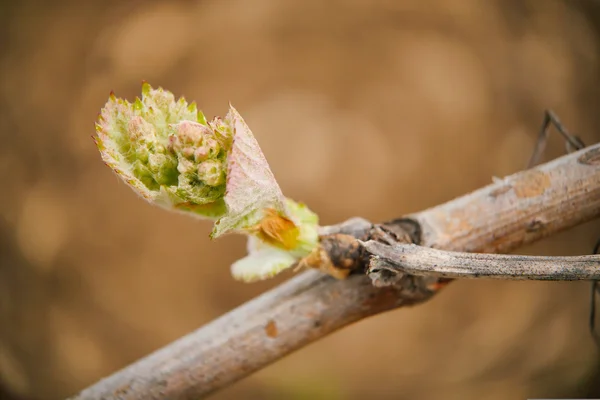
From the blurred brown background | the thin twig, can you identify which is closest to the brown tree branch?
the thin twig

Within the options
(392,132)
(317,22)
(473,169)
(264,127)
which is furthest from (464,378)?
(317,22)

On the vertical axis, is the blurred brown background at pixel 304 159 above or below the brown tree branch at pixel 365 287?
above

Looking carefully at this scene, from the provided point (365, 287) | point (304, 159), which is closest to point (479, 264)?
point (365, 287)

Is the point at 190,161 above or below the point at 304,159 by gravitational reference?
below

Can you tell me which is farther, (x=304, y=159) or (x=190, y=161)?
(x=304, y=159)

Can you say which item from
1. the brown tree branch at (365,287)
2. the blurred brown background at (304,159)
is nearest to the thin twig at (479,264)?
the brown tree branch at (365,287)

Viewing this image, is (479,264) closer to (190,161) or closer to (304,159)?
(190,161)

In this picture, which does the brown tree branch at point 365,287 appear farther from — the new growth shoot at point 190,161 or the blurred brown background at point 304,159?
the blurred brown background at point 304,159
